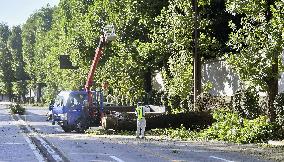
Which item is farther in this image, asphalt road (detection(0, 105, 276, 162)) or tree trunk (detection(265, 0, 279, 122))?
tree trunk (detection(265, 0, 279, 122))

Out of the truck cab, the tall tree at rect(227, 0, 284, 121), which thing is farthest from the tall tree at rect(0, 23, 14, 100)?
the tall tree at rect(227, 0, 284, 121)

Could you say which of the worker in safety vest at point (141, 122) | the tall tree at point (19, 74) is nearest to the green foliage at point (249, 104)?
the worker in safety vest at point (141, 122)

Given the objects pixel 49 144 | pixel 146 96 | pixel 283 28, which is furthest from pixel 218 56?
pixel 49 144

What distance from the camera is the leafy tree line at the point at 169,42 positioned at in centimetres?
2550

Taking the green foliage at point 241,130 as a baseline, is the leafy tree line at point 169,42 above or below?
above

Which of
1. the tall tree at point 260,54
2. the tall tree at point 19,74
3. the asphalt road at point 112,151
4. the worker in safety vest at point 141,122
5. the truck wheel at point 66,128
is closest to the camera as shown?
the asphalt road at point 112,151

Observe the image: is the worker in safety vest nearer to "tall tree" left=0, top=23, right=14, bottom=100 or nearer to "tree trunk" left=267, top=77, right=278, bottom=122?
"tree trunk" left=267, top=77, right=278, bottom=122

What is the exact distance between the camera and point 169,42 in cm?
3875

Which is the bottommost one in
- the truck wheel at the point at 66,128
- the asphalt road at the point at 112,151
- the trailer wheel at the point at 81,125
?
the asphalt road at the point at 112,151

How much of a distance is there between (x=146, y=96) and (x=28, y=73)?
68.4 m

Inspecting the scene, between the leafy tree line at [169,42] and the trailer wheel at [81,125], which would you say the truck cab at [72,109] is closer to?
the trailer wheel at [81,125]

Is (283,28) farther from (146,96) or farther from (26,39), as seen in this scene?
(26,39)

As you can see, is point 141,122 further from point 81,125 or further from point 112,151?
point 112,151

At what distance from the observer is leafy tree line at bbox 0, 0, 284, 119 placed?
2550cm
